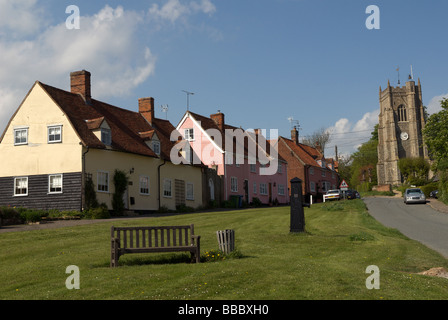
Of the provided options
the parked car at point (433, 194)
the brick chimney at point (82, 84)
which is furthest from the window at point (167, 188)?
the parked car at point (433, 194)

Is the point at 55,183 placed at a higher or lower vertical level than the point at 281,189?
higher

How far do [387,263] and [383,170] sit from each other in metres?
109

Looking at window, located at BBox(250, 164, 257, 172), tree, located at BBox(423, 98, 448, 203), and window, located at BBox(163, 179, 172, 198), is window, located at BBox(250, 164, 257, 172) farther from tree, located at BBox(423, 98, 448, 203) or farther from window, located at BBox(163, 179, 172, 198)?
tree, located at BBox(423, 98, 448, 203)

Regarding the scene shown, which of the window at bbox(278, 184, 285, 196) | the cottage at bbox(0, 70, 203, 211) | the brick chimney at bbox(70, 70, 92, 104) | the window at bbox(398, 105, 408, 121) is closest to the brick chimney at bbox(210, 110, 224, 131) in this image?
the window at bbox(278, 184, 285, 196)

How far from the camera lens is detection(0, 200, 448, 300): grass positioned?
29.3 ft

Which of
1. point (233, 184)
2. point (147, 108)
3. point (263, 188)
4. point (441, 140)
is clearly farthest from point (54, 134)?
point (441, 140)

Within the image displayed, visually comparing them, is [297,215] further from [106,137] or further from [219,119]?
[219,119]

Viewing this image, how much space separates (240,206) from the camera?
45.8 meters

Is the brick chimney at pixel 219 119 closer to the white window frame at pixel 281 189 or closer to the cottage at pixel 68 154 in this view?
the white window frame at pixel 281 189

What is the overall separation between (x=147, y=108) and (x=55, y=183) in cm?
1347

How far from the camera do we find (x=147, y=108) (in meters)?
41.3

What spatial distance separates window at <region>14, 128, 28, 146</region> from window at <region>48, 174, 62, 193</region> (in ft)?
10.5
